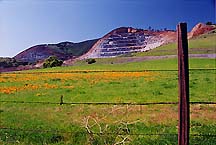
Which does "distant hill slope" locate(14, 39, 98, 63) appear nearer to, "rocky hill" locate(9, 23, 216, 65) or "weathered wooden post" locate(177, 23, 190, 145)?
"rocky hill" locate(9, 23, 216, 65)

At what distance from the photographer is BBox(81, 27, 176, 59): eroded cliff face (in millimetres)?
150000

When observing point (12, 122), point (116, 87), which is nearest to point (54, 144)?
point (12, 122)

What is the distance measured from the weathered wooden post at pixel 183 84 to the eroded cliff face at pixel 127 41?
14105 centimetres

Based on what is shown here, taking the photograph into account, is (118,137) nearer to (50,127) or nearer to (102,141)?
(102,141)

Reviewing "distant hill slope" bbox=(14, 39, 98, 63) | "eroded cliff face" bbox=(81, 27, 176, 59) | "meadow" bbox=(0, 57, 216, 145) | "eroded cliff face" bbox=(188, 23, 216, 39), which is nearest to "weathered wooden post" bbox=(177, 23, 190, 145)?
"meadow" bbox=(0, 57, 216, 145)

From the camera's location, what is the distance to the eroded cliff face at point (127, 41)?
150 metres

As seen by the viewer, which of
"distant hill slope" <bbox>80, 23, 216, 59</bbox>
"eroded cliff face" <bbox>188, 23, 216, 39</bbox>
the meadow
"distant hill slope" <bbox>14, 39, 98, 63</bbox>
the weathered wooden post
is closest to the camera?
the weathered wooden post

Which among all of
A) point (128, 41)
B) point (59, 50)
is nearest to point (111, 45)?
point (128, 41)

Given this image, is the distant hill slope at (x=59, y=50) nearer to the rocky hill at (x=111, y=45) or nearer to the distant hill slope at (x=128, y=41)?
the rocky hill at (x=111, y=45)

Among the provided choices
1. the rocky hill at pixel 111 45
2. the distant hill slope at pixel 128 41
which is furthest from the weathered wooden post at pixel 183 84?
the distant hill slope at pixel 128 41

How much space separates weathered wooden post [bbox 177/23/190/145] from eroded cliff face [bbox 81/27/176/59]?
5553 inches

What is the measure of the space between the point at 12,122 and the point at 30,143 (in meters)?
3.24

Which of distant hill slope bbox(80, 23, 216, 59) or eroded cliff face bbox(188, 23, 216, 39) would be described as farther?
distant hill slope bbox(80, 23, 216, 59)

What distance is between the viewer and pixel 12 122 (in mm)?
10062
